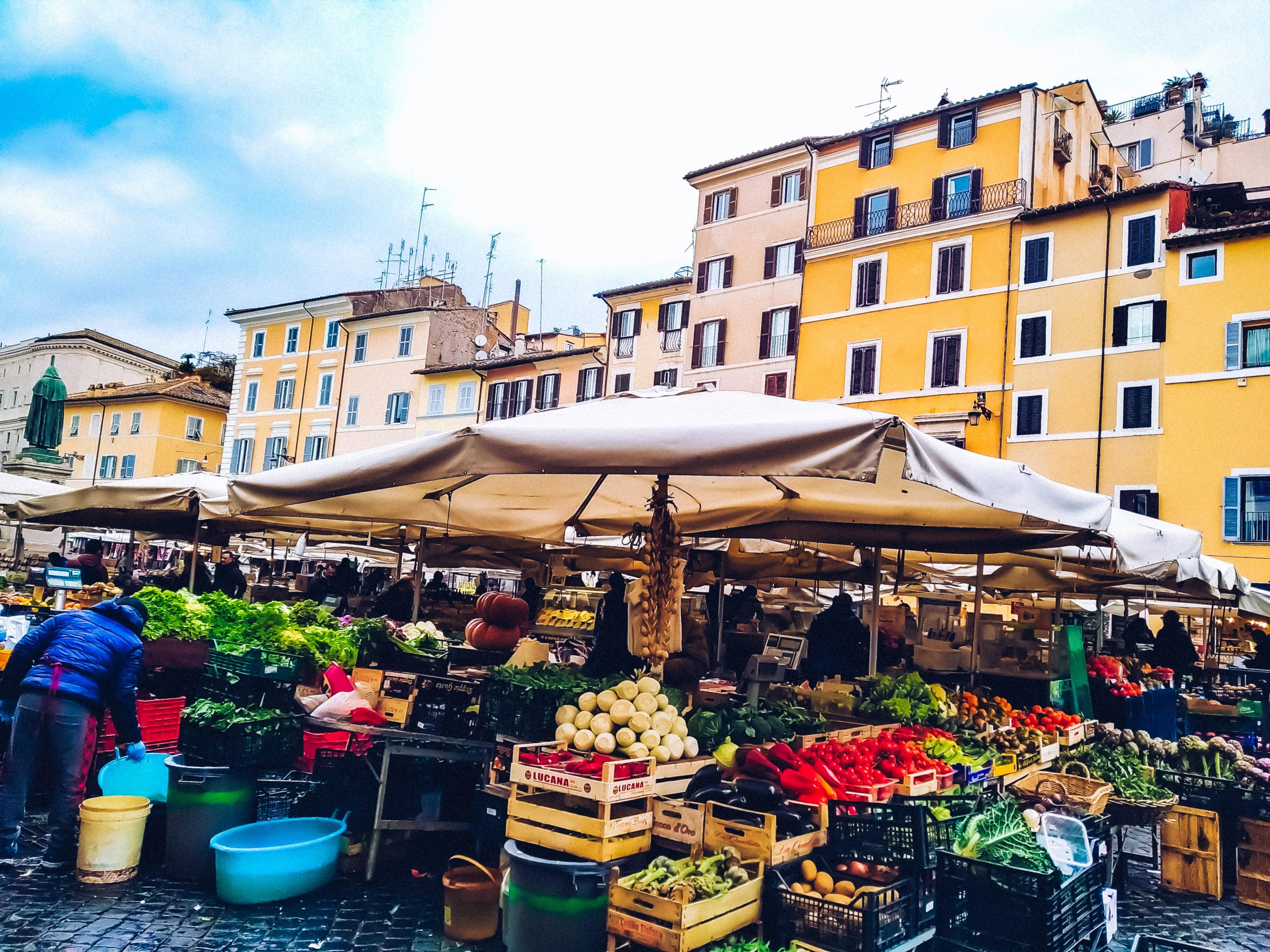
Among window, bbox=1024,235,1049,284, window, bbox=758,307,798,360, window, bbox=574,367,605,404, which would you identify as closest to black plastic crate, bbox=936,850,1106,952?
window, bbox=1024,235,1049,284

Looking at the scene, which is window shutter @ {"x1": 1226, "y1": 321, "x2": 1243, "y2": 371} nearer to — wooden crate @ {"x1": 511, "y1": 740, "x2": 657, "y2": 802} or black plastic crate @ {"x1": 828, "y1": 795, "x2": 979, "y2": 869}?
black plastic crate @ {"x1": 828, "y1": 795, "x2": 979, "y2": 869}

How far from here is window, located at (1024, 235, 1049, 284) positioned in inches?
1051

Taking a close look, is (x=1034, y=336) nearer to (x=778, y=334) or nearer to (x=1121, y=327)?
(x=1121, y=327)

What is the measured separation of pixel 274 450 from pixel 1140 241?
38042mm

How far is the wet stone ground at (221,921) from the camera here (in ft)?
14.3

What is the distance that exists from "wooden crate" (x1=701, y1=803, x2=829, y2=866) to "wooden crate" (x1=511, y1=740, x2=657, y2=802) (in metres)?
0.32

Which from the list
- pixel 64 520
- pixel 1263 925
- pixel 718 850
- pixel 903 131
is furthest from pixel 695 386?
pixel 903 131

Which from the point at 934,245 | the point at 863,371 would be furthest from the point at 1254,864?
the point at 934,245

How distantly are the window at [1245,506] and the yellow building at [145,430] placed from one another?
44494mm

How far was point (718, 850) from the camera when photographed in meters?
4.07

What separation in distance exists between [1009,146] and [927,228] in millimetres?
3227

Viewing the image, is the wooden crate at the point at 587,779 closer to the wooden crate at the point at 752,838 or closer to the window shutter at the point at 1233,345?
the wooden crate at the point at 752,838

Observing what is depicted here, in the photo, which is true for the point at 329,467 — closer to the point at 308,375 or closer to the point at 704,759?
the point at 704,759

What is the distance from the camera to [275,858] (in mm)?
4891
